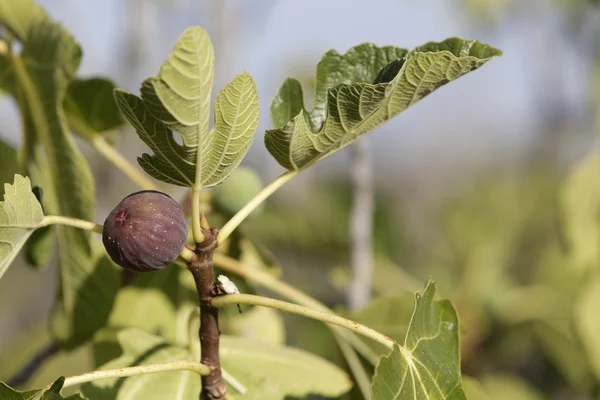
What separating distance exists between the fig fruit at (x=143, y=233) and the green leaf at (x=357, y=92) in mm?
147

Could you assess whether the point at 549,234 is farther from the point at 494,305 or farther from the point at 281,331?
the point at 281,331

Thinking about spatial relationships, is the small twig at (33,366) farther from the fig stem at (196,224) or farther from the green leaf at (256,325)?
the fig stem at (196,224)

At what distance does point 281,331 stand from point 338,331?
1.39 feet

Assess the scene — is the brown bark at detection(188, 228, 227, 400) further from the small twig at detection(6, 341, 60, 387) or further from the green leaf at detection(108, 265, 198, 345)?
the small twig at detection(6, 341, 60, 387)

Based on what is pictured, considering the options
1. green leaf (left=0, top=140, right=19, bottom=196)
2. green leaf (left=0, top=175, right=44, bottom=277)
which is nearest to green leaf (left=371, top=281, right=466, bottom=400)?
green leaf (left=0, top=175, right=44, bottom=277)

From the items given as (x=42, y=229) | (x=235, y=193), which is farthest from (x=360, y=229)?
(x=42, y=229)

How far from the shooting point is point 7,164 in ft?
4.48

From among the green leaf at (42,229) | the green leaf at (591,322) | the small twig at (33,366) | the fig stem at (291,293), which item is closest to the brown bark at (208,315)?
the fig stem at (291,293)

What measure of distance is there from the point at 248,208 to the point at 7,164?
2.78ft

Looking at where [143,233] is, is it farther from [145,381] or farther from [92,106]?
[92,106]

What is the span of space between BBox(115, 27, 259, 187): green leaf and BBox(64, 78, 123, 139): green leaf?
0.49m

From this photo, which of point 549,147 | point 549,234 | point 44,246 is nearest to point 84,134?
point 44,246

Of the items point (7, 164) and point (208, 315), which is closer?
point (208, 315)

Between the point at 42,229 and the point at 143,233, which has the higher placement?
the point at 143,233
